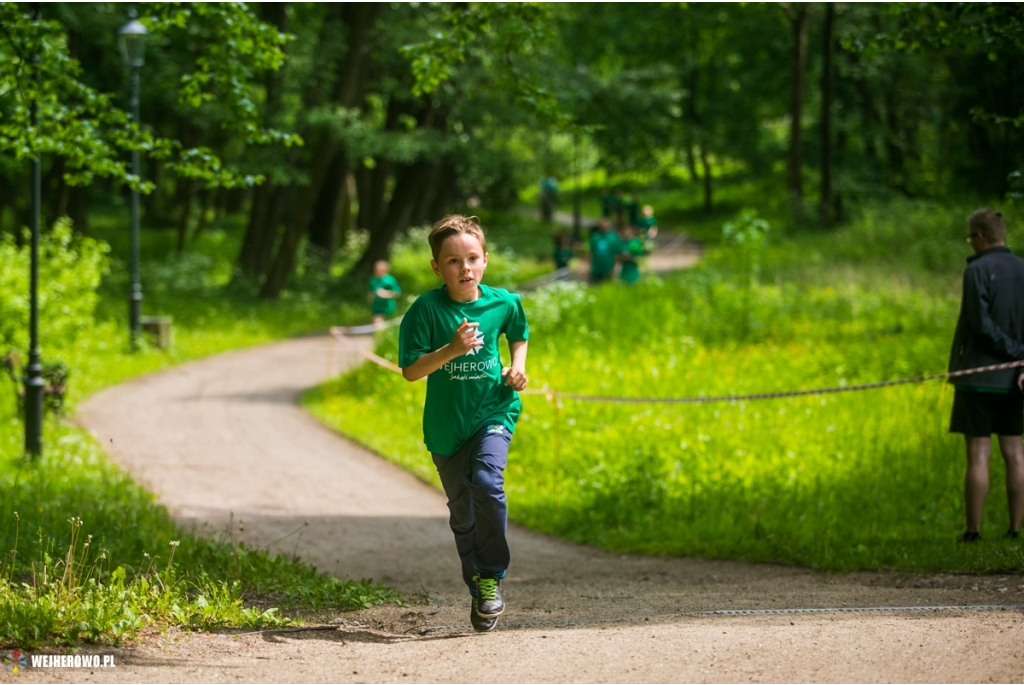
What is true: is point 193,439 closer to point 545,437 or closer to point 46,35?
point 545,437

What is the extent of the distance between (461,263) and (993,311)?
12.2 ft

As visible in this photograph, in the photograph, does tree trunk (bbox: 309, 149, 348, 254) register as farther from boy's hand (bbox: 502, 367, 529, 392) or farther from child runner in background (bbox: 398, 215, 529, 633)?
boy's hand (bbox: 502, 367, 529, 392)

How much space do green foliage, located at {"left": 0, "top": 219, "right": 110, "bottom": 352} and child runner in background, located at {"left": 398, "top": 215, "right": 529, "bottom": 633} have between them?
10123 millimetres


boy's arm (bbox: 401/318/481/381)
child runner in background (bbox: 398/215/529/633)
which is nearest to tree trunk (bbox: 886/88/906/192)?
child runner in background (bbox: 398/215/529/633)

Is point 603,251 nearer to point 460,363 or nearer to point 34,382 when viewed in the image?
point 34,382

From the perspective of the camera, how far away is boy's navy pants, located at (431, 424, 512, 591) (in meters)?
5.09

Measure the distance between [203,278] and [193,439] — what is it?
15452mm

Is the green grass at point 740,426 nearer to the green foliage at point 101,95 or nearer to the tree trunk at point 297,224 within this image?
the green foliage at point 101,95

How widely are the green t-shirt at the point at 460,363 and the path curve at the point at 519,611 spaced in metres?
0.98

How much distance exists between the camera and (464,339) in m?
4.68

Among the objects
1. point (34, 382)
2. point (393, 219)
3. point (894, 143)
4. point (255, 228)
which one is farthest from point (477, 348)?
point (894, 143)

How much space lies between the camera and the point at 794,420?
11.0 metres

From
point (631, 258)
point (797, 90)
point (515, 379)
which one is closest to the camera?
point (515, 379)

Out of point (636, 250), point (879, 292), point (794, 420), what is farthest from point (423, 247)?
point (794, 420)
